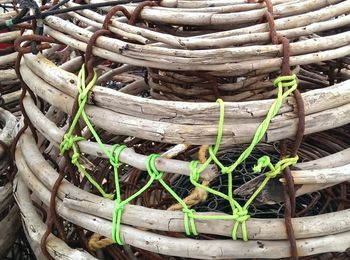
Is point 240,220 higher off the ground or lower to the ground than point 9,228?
higher

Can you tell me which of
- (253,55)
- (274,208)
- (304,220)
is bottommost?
(274,208)

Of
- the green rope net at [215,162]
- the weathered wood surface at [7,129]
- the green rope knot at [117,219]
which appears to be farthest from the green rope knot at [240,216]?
the weathered wood surface at [7,129]

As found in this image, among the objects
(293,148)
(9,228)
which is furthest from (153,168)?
(9,228)

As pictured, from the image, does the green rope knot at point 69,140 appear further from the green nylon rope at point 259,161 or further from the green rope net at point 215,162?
the green nylon rope at point 259,161

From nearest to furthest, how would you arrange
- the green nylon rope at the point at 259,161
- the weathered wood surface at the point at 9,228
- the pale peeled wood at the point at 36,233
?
the green nylon rope at the point at 259,161
the pale peeled wood at the point at 36,233
the weathered wood surface at the point at 9,228

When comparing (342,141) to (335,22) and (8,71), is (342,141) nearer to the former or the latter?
(335,22)

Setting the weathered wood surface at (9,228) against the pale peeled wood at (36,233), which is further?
the weathered wood surface at (9,228)

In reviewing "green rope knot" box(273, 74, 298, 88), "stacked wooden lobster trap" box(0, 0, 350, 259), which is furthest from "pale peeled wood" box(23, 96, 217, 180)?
"green rope knot" box(273, 74, 298, 88)

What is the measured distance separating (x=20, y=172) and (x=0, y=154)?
10cm

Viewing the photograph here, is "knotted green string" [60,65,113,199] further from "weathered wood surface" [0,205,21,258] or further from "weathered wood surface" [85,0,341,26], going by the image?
"weathered wood surface" [0,205,21,258]

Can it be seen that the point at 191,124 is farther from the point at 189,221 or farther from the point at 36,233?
the point at 36,233

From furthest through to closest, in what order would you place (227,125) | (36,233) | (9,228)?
(9,228) → (36,233) → (227,125)

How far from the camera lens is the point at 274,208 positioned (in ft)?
2.65

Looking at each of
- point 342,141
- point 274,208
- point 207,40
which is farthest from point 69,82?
point 342,141
